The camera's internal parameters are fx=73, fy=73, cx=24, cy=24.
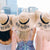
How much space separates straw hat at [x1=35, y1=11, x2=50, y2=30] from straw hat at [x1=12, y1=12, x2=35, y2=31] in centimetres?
5

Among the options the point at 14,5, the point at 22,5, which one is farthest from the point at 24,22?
the point at 14,5

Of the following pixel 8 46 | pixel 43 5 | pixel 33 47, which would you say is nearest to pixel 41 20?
pixel 33 47

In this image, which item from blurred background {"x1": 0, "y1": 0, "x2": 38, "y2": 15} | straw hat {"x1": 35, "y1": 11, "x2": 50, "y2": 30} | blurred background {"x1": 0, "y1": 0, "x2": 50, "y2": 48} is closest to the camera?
straw hat {"x1": 35, "y1": 11, "x2": 50, "y2": 30}

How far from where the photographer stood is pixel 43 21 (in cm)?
57

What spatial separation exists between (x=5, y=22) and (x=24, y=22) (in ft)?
0.53

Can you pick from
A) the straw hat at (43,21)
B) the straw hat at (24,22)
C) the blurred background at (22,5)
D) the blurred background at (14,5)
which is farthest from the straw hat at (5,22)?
A: the blurred background at (14,5)

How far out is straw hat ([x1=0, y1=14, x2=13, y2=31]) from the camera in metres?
0.59

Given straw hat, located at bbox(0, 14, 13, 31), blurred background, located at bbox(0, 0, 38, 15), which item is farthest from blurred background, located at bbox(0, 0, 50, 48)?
straw hat, located at bbox(0, 14, 13, 31)

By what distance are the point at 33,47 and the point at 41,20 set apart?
278mm

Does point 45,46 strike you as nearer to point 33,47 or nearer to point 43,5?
point 33,47

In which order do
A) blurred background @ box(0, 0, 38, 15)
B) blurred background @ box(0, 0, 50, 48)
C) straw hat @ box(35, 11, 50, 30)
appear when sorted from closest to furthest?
1. straw hat @ box(35, 11, 50, 30)
2. blurred background @ box(0, 0, 50, 48)
3. blurred background @ box(0, 0, 38, 15)

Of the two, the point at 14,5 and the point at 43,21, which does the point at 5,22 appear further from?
the point at 14,5

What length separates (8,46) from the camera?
0.74 metres

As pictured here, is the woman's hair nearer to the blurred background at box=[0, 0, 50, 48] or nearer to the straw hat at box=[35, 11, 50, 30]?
the straw hat at box=[35, 11, 50, 30]
